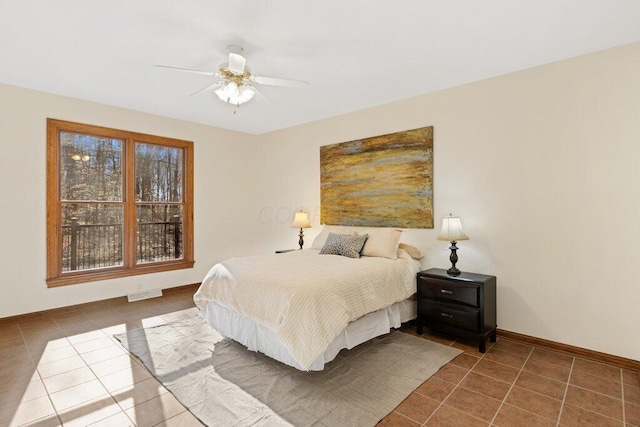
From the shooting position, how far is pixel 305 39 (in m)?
2.58

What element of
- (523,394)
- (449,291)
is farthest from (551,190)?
(523,394)

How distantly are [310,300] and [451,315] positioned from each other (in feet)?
5.04

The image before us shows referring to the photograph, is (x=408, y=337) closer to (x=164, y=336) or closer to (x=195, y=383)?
(x=195, y=383)

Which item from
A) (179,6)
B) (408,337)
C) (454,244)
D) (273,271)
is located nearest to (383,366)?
(408,337)

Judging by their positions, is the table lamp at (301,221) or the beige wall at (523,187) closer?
the beige wall at (523,187)

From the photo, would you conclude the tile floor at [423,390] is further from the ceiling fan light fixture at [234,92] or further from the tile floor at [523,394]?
the ceiling fan light fixture at [234,92]

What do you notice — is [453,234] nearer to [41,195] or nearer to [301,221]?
[301,221]

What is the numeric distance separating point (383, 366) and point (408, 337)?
694 mm

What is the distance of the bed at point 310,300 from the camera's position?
90.7 inches

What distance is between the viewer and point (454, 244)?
327cm

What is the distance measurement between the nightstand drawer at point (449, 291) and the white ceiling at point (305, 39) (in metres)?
2.07

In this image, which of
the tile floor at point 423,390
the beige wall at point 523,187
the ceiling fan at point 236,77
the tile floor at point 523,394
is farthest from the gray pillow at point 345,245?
the ceiling fan at point 236,77

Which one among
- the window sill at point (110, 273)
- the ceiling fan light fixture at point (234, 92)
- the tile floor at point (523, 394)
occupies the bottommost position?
the tile floor at point (523, 394)

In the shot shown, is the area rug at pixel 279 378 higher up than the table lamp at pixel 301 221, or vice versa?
the table lamp at pixel 301 221
